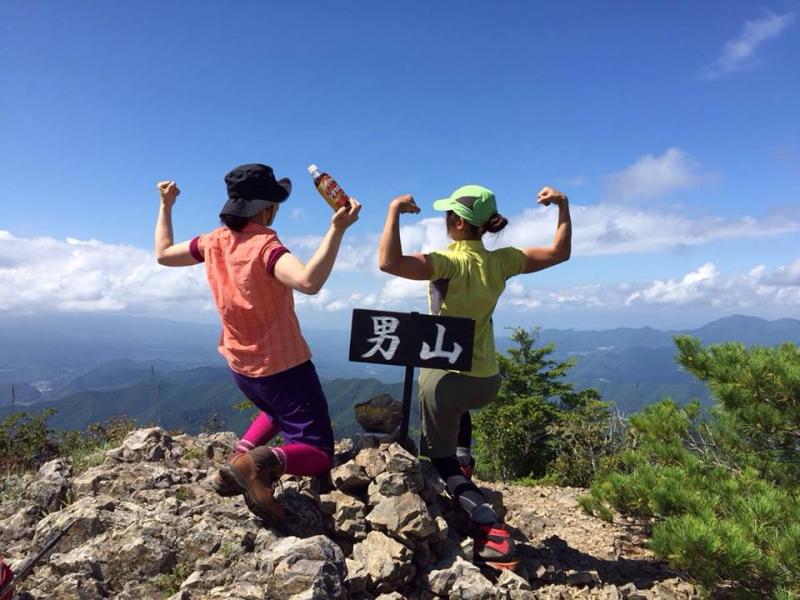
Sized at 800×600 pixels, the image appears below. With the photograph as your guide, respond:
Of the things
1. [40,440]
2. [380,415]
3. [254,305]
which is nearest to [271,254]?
[254,305]

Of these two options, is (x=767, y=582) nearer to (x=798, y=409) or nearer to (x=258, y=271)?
(x=798, y=409)

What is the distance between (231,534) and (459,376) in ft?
6.67

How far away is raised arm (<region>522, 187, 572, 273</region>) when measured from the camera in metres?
4.46

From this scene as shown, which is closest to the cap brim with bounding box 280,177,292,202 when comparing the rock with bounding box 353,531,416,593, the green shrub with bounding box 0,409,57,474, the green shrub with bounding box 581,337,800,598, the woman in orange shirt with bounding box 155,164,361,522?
the woman in orange shirt with bounding box 155,164,361,522

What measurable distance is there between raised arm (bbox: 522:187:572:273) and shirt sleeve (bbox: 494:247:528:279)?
7 cm

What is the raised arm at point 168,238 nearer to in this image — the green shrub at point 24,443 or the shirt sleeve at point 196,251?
the shirt sleeve at point 196,251

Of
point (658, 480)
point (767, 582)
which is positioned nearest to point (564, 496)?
point (658, 480)

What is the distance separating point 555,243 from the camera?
4496 millimetres

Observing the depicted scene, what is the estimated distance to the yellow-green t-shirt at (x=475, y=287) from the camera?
13.7ft

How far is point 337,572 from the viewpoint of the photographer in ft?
9.62

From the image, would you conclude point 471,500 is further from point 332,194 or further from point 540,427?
point 540,427

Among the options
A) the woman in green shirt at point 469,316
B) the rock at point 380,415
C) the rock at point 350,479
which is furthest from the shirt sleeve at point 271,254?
the rock at point 380,415

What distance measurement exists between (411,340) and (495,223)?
1.23 m

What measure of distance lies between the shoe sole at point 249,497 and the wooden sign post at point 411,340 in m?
1.18
